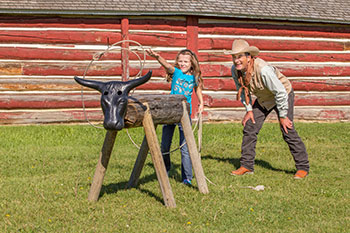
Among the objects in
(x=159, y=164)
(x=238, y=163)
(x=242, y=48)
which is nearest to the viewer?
(x=159, y=164)

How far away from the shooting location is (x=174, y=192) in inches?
219

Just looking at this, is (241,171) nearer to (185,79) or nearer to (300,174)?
(300,174)

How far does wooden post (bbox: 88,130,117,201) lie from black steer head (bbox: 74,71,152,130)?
494 mm

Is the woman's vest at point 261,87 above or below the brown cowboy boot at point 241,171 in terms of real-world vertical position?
above

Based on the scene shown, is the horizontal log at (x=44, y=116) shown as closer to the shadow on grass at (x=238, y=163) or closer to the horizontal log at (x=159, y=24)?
the horizontal log at (x=159, y=24)

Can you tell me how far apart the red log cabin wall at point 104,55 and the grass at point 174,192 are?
9.04ft

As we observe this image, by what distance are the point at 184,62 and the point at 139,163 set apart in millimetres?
1265

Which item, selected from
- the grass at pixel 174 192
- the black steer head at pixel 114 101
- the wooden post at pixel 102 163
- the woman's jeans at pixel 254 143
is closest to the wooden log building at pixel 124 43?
the grass at pixel 174 192

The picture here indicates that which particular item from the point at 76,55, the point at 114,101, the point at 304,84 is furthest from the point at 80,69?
the point at 114,101

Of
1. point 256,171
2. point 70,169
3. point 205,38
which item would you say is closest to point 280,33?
point 205,38

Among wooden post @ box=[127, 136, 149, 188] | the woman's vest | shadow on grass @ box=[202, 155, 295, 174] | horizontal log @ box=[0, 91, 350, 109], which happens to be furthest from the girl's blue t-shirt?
horizontal log @ box=[0, 91, 350, 109]

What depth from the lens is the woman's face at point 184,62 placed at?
5844 mm

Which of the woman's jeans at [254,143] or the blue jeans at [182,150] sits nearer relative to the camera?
the blue jeans at [182,150]

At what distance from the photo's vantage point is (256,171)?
6.89 metres
